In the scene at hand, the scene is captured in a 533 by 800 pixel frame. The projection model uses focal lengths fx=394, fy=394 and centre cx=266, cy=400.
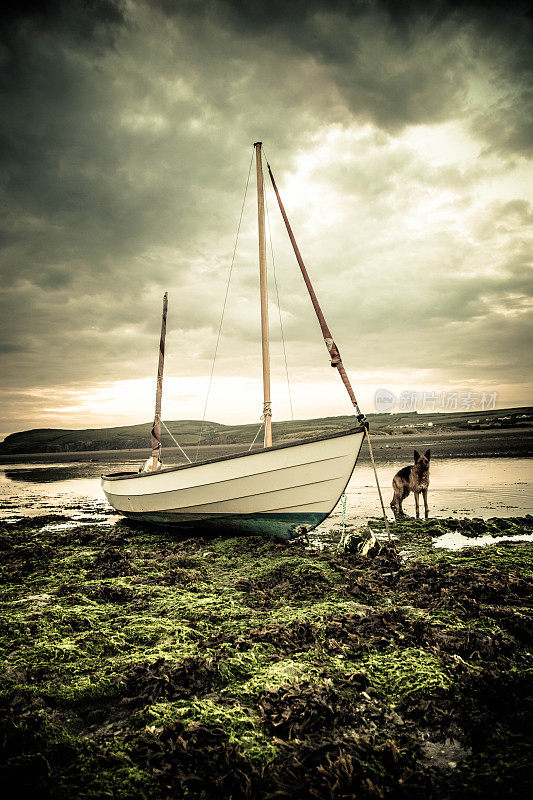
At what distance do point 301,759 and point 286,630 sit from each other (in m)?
2.04

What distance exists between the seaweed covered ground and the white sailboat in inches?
71.2

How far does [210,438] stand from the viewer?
89.4m

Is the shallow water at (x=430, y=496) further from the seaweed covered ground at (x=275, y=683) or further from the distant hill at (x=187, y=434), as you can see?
the distant hill at (x=187, y=434)

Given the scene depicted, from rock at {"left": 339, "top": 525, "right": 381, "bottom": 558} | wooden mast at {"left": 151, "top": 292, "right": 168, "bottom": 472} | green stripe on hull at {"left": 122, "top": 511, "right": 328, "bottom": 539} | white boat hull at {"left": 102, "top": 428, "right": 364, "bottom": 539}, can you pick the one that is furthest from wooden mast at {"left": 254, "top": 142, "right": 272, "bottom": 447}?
wooden mast at {"left": 151, "top": 292, "right": 168, "bottom": 472}

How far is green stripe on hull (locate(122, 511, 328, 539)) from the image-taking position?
930 centimetres

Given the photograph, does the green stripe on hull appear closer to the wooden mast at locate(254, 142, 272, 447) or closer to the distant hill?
the wooden mast at locate(254, 142, 272, 447)

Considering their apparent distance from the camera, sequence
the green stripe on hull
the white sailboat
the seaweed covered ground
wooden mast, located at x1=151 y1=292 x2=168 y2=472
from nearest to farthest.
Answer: the seaweed covered ground < the white sailboat < the green stripe on hull < wooden mast, located at x1=151 y1=292 x2=168 y2=472

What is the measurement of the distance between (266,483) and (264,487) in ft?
0.43

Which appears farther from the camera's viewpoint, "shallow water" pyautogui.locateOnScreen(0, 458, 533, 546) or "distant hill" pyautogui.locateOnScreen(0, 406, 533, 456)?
"distant hill" pyautogui.locateOnScreen(0, 406, 533, 456)

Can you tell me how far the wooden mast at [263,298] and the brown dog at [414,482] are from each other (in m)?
4.06

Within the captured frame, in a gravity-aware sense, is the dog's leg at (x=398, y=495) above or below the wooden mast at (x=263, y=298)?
below

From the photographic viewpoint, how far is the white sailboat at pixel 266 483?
8523 millimetres

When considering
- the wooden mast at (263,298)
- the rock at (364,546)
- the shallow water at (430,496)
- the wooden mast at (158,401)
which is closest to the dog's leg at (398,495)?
the shallow water at (430,496)

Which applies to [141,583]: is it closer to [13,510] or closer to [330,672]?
[330,672]
